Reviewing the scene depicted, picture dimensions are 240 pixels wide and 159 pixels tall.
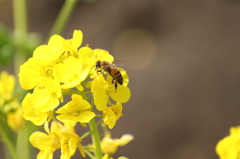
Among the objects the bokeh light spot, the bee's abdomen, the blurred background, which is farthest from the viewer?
the bokeh light spot

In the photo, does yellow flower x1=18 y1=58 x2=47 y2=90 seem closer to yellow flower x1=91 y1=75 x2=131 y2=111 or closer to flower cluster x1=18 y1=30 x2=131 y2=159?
flower cluster x1=18 y1=30 x2=131 y2=159

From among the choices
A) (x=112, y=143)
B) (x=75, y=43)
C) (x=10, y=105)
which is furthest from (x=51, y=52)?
(x=10, y=105)

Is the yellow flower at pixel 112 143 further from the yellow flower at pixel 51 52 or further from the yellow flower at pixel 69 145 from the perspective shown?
the yellow flower at pixel 51 52

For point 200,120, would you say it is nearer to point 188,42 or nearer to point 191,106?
point 191,106

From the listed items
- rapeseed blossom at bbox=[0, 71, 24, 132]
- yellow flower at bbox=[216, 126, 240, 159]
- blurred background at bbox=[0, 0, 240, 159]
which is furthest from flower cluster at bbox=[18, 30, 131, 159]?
blurred background at bbox=[0, 0, 240, 159]

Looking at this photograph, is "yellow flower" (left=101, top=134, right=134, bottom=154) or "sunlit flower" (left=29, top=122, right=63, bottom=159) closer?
"sunlit flower" (left=29, top=122, right=63, bottom=159)

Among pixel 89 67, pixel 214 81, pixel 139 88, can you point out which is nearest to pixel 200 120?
pixel 214 81

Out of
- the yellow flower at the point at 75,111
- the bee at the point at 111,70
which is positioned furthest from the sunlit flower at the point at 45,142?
the bee at the point at 111,70
